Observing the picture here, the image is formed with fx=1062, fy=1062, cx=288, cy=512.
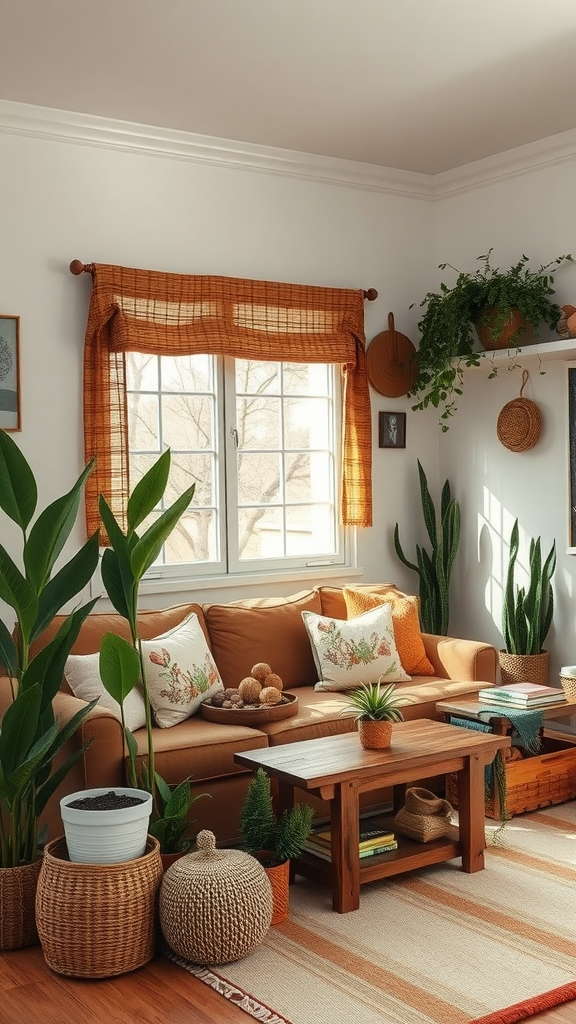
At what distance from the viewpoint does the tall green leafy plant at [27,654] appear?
3047 mm

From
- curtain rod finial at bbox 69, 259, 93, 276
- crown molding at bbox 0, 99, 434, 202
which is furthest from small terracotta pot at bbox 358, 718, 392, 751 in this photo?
crown molding at bbox 0, 99, 434, 202

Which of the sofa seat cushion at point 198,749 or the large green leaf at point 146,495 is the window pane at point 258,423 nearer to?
the sofa seat cushion at point 198,749

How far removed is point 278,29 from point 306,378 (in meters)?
1.90

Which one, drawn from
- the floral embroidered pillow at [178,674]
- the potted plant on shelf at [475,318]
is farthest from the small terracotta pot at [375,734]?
the potted plant on shelf at [475,318]

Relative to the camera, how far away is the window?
480 cm

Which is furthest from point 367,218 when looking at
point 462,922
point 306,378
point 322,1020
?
point 322,1020

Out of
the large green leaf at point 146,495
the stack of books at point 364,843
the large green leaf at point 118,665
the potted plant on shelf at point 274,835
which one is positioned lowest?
the stack of books at point 364,843

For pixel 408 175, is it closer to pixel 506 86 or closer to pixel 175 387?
pixel 506 86

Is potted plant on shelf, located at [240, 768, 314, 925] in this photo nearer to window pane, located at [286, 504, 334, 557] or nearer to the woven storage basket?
the woven storage basket

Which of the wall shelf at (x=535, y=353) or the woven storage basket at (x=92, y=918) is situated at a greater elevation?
the wall shelf at (x=535, y=353)

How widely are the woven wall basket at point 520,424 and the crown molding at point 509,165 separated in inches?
38.7

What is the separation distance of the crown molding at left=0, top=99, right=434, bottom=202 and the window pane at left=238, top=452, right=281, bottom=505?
1.36 m

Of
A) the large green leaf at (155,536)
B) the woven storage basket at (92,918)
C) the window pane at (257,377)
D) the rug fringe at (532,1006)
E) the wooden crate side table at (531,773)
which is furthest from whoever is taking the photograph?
the window pane at (257,377)

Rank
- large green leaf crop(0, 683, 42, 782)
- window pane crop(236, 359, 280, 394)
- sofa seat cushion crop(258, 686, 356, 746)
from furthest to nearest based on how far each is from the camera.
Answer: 1. window pane crop(236, 359, 280, 394)
2. sofa seat cushion crop(258, 686, 356, 746)
3. large green leaf crop(0, 683, 42, 782)
